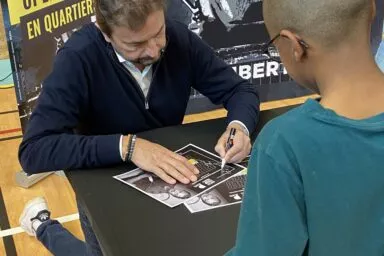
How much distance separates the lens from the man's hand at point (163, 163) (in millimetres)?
1344

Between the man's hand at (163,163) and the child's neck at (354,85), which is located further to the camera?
the man's hand at (163,163)

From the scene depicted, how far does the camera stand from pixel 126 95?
1.61 m

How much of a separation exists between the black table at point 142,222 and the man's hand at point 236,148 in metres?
0.21

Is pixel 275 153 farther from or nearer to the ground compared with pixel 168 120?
farther from the ground

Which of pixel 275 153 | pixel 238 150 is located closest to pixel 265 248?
pixel 275 153

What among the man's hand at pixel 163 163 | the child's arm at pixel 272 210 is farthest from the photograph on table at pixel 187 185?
the child's arm at pixel 272 210

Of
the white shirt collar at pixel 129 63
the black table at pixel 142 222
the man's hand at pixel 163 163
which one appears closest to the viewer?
the black table at pixel 142 222

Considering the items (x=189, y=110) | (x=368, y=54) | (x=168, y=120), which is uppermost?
(x=368, y=54)

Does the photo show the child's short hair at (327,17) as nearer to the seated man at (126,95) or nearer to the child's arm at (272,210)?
the child's arm at (272,210)

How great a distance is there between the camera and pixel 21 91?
2.78m

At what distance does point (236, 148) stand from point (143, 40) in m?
0.38

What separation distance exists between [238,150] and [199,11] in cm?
180

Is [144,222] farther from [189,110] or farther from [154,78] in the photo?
[189,110]

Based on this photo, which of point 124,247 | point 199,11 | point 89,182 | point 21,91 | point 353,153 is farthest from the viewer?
point 199,11
